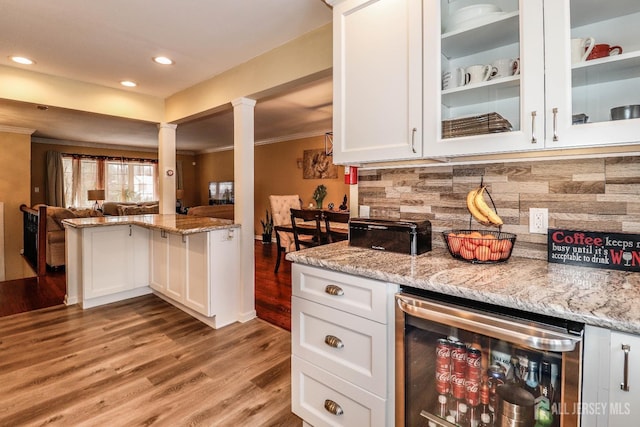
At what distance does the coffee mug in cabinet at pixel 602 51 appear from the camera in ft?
3.74

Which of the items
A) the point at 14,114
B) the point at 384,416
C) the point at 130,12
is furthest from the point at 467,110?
the point at 14,114

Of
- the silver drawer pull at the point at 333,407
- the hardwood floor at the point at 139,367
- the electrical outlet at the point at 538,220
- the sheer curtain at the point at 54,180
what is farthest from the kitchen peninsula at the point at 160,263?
the sheer curtain at the point at 54,180

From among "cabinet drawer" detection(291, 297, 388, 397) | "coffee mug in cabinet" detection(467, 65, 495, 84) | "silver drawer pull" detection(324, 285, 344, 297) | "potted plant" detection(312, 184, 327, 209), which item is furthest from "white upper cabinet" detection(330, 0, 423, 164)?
"potted plant" detection(312, 184, 327, 209)

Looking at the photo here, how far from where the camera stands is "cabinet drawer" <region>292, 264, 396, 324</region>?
1.25m

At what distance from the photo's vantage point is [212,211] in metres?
5.75

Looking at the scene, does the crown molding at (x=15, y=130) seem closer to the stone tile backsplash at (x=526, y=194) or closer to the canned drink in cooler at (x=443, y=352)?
the stone tile backsplash at (x=526, y=194)

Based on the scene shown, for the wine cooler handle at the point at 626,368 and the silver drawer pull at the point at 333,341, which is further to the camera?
the silver drawer pull at the point at 333,341

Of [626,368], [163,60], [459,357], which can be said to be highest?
[163,60]

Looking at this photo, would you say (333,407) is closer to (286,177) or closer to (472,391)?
(472,391)

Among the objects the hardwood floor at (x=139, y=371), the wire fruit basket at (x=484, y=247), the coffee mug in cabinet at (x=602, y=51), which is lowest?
the hardwood floor at (x=139, y=371)

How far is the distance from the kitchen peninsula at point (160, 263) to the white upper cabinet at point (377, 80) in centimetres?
149

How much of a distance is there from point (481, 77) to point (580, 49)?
0.33 meters

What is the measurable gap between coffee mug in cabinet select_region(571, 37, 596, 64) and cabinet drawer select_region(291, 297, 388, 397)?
114cm

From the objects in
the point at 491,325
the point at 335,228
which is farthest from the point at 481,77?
the point at 335,228
